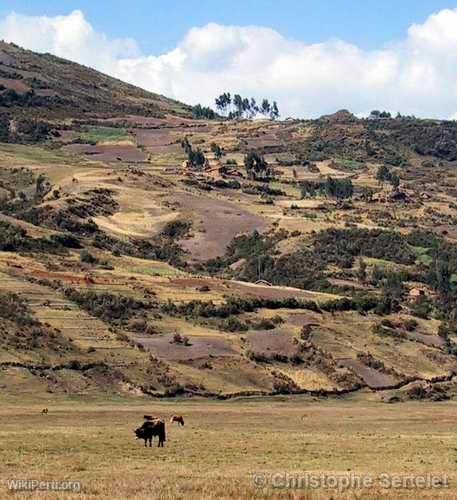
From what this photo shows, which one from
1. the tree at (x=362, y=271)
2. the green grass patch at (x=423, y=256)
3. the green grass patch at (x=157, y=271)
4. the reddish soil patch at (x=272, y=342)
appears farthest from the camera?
the green grass patch at (x=423, y=256)

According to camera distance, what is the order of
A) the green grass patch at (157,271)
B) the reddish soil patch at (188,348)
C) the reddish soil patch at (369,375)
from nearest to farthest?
the reddish soil patch at (188,348) → the reddish soil patch at (369,375) → the green grass patch at (157,271)

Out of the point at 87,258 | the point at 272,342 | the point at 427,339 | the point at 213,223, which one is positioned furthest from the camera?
the point at 213,223

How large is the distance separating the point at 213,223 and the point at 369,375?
87660 millimetres

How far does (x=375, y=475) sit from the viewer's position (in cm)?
3003

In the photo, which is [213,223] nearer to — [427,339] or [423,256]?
[423,256]

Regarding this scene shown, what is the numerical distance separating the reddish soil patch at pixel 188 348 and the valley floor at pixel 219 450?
50.7ft

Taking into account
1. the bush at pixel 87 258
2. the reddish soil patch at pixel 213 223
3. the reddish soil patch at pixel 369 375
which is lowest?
the reddish soil patch at pixel 369 375

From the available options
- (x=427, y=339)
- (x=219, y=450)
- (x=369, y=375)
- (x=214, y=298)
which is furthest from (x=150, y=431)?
(x=427, y=339)

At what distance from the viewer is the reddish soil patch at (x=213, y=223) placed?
164125 millimetres

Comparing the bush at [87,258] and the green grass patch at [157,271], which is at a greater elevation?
the bush at [87,258]

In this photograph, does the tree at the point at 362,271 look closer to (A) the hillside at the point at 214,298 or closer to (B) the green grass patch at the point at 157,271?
(A) the hillside at the point at 214,298

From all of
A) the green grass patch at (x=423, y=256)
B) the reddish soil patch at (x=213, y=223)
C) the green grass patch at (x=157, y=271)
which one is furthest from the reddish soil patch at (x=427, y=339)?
the reddish soil patch at (x=213, y=223)

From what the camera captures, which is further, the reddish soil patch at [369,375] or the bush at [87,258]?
the bush at [87,258]

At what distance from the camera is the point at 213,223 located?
174m
